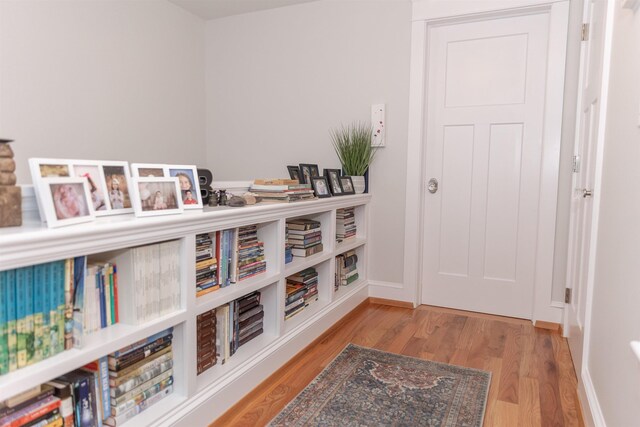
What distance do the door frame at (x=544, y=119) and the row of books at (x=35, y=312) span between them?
7.79 ft

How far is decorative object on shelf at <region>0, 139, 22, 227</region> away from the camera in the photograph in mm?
1069

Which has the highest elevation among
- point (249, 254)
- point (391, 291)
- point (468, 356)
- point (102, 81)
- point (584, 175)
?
point (102, 81)

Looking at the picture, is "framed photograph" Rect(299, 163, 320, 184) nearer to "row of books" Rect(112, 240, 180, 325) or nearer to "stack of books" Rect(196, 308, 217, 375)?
"stack of books" Rect(196, 308, 217, 375)

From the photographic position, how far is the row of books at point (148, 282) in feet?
4.38

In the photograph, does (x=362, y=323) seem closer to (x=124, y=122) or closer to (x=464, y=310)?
(x=464, y=310)

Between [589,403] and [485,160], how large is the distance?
174 centimetres

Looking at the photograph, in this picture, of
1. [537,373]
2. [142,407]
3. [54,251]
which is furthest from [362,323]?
[54,251]

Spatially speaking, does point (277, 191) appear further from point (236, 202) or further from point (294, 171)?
point (294, 171)

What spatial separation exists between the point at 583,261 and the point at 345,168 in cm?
164

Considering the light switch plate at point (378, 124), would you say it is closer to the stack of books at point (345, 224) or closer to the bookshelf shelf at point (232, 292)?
the stack of books at point (345, 224)

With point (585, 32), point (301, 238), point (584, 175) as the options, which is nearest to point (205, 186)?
point (301, 238)

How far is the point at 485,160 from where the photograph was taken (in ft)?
9.73

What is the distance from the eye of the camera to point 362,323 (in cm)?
284

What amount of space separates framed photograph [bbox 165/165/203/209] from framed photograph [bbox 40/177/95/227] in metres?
0.41
